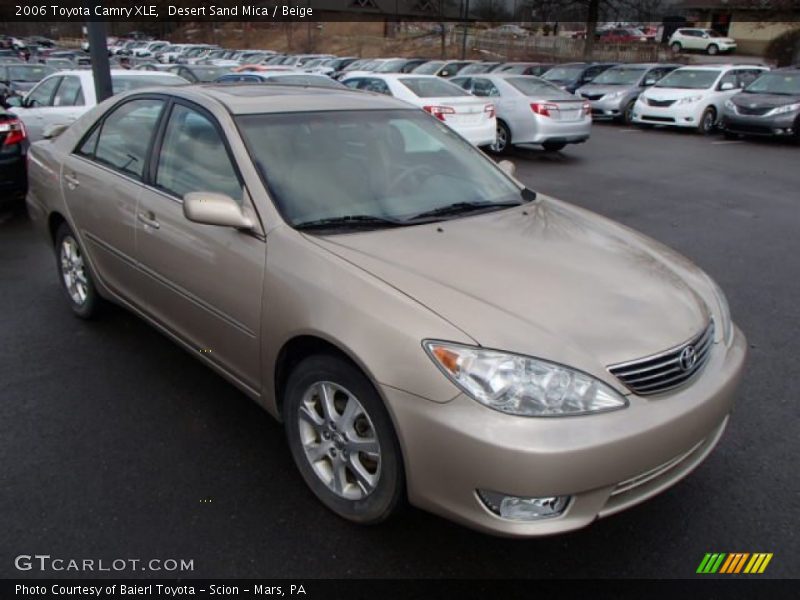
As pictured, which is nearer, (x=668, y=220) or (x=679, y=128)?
(x=668, y=220)

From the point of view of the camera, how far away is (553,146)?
13320 millimetres

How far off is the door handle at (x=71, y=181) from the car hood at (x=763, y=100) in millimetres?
14871

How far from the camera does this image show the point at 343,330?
2336mm

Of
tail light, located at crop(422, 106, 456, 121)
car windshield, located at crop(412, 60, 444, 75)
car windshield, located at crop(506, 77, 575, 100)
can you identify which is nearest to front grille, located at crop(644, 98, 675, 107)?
car windshield, located at crop(506, 77, 575, 100)

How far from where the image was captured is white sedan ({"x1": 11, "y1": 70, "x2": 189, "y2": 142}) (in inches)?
348

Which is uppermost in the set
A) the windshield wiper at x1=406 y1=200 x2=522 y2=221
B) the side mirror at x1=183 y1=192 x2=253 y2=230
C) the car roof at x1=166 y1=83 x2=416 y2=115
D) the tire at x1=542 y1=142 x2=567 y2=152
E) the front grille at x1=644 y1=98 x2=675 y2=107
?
the car roof at x1=166 y1=83 x2=416 y2=115

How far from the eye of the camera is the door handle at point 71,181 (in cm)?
410

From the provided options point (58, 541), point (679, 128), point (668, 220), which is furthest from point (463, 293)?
point (679, 128)

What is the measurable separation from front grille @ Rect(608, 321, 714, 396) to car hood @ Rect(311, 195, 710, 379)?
0.11 feet

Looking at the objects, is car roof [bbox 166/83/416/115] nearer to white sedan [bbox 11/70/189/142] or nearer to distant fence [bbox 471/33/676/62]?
white sedan [bbox 11/70/189/142]

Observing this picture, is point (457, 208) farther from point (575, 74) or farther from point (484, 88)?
point (575, 74)

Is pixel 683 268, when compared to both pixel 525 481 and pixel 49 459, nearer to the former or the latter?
pixel 525 481

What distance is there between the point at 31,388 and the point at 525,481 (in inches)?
113

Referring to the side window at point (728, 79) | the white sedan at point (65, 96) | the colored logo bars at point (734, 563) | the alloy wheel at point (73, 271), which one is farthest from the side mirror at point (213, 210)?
the side window at point (728, 79)
